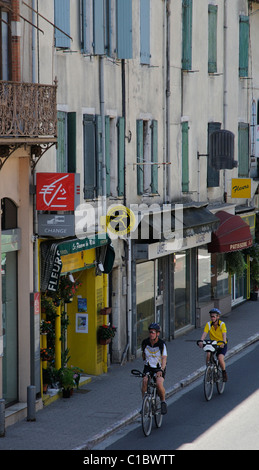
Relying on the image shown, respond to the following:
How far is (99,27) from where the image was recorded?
20328 millimetres

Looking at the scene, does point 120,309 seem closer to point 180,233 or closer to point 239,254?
point 180,233

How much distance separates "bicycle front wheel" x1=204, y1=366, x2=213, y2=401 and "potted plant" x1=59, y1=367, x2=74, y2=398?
2661 millimetres

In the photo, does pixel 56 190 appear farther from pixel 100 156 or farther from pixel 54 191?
pixel 100 156

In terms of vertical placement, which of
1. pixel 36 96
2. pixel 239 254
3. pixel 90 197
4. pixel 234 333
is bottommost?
pixel 234 333

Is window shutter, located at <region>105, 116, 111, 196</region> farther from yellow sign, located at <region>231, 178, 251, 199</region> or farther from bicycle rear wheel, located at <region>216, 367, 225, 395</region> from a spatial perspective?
yellow sign, located at <region>231, 178, 251, 199</region>

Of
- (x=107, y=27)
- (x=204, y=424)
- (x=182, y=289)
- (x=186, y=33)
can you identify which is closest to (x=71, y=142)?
(x=107, y=27)

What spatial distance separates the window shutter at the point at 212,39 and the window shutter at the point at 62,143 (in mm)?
10914

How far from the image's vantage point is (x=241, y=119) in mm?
32656

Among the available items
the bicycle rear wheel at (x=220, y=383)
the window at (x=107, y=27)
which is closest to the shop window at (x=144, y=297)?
the bicycle rear wheel at (x=220, y=383)

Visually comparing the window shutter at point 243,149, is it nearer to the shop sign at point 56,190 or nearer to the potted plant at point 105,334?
the potted plant at point 105,334

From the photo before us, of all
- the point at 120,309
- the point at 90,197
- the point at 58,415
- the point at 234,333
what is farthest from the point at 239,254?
the point at 58,415

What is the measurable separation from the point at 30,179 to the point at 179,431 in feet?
17.2

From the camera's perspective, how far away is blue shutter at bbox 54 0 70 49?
18391 mm

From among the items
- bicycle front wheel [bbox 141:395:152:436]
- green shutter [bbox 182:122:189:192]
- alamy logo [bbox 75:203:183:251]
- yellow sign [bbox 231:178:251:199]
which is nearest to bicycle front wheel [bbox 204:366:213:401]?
bicycle front wheel [bbox 141:395:152:436]
